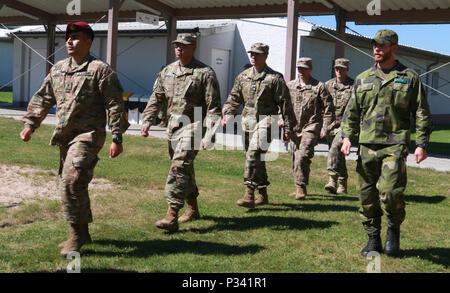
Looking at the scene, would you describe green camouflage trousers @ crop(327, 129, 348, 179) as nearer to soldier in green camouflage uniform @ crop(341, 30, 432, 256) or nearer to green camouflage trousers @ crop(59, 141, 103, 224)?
soldier in green camouflage uniform @ crop(341, 30, 432, 256)

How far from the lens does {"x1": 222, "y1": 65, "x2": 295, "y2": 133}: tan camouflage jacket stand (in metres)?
7.64

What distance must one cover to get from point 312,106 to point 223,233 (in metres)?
3.48

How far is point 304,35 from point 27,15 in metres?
11.6

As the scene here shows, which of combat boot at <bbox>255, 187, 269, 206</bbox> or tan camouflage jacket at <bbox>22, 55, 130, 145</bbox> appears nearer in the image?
tan camouflage jacket at <bbox>22, 55, 130, 145</bbox>

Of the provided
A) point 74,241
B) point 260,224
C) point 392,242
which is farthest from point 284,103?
point 74,241

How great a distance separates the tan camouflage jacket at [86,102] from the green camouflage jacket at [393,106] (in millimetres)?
2441

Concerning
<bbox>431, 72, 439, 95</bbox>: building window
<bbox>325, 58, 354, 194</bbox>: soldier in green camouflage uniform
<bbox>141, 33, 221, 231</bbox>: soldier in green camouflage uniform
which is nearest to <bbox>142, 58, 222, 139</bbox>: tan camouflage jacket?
<bbox>141, 33, 221, 231</bbox>: soldier in green camouflage uniform

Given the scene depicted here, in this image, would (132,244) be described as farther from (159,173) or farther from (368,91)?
(159,173)

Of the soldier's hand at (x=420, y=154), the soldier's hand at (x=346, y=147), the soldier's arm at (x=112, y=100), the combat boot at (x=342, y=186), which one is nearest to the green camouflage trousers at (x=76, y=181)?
the soldier's arm at (x=112, y=100)

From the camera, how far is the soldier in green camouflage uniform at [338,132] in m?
9.34

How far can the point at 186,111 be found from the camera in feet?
21.2

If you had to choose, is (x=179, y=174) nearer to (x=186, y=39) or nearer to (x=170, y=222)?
(x=170, y=222)

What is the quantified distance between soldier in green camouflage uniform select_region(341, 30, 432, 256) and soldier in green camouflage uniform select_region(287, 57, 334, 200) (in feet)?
10.6

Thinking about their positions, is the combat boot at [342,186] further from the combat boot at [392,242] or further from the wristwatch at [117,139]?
the wristwatch at [117,139]
